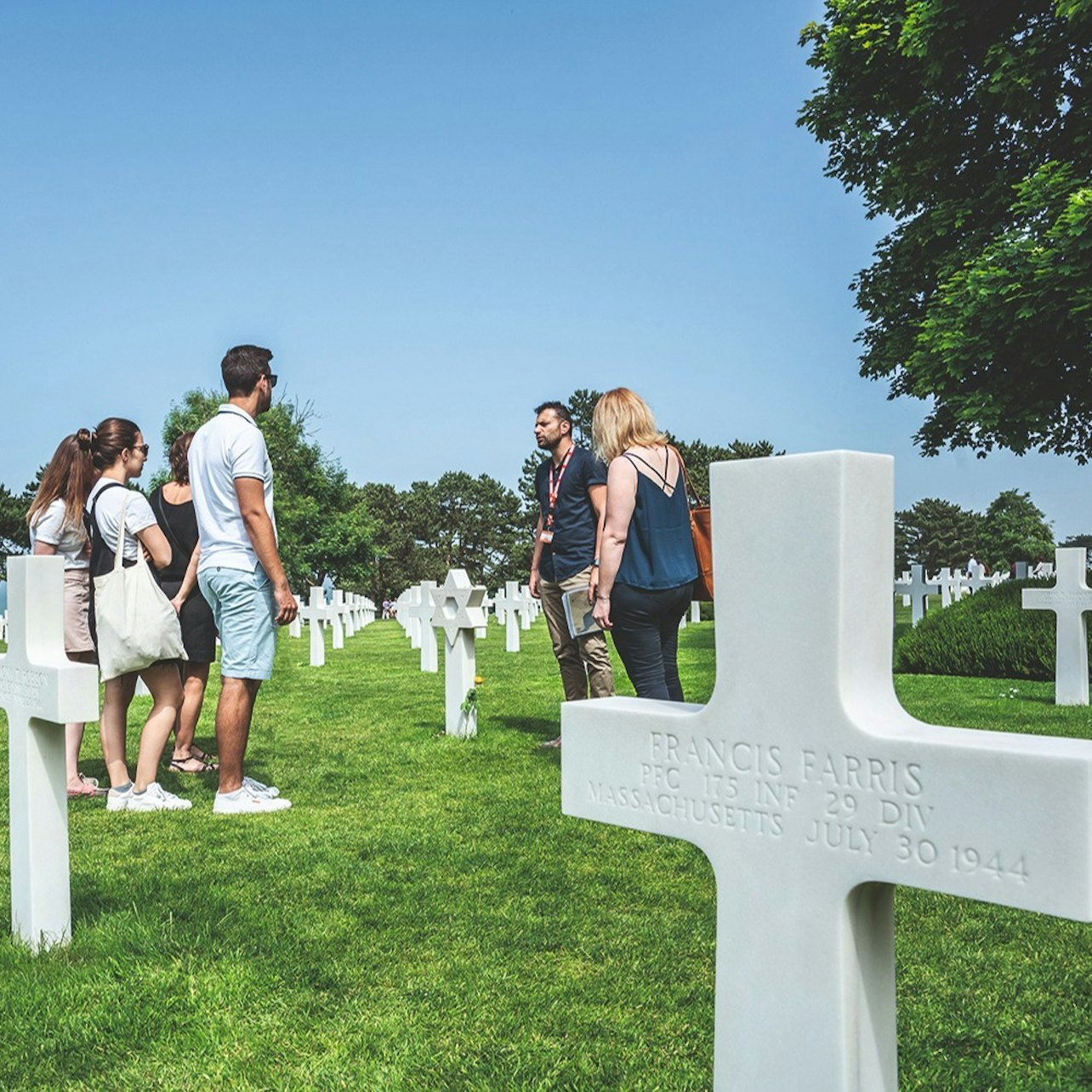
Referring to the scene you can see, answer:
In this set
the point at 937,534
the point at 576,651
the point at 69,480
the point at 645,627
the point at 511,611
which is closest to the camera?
the point at 645,627

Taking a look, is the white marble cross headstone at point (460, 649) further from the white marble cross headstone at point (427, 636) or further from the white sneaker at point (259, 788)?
the white marble cross headstone at point (427, 636)

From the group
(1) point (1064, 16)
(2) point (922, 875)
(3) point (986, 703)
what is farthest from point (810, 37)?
(2) point (922, 875)

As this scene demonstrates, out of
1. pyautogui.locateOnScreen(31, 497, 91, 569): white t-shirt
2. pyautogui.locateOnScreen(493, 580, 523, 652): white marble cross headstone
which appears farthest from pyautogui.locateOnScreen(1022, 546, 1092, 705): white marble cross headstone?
pyautogui.locateOnScreen(493, 580, 523, 652): white marble cross headstone

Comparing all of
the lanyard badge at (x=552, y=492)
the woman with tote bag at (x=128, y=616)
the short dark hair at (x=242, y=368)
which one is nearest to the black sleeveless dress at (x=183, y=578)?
the woman with tote bag at (x=128, y=616)

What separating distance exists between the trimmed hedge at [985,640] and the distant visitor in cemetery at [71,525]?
9646mm

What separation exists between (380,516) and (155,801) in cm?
7986

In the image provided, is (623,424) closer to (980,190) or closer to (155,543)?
(155,543)

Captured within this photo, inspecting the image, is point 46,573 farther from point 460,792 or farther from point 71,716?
point 460,792

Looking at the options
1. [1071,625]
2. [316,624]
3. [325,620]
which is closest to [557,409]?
[1071,625]

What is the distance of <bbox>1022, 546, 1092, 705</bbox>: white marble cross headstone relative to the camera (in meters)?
9.37

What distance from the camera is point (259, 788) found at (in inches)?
235

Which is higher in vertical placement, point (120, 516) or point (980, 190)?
point (980, 190)

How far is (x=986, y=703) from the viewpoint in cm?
955

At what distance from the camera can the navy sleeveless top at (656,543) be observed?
17.7 feet
